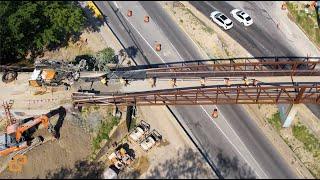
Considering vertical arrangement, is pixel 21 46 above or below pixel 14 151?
above

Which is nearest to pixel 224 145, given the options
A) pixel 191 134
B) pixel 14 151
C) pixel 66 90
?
pixel 191 134

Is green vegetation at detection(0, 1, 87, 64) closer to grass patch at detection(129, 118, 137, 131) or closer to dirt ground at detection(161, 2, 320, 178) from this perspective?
dirt ground at detection(161, 2, 320, 178)

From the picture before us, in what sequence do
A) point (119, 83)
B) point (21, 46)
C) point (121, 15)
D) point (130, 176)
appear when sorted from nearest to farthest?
1. point (130, 176)
2. point (119, 83)
3. point (21, 46)
4. point (121, 15)

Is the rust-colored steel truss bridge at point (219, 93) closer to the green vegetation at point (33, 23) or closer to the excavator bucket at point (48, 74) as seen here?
the excavator bucket at point (48, 74)

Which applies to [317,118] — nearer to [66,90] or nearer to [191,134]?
[191,134]

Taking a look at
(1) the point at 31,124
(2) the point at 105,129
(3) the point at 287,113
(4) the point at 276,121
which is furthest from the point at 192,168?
(1) the point at 31,124

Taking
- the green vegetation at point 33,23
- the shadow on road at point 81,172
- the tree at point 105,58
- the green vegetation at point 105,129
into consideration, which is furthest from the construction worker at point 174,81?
the green vegetation at point 33,23
